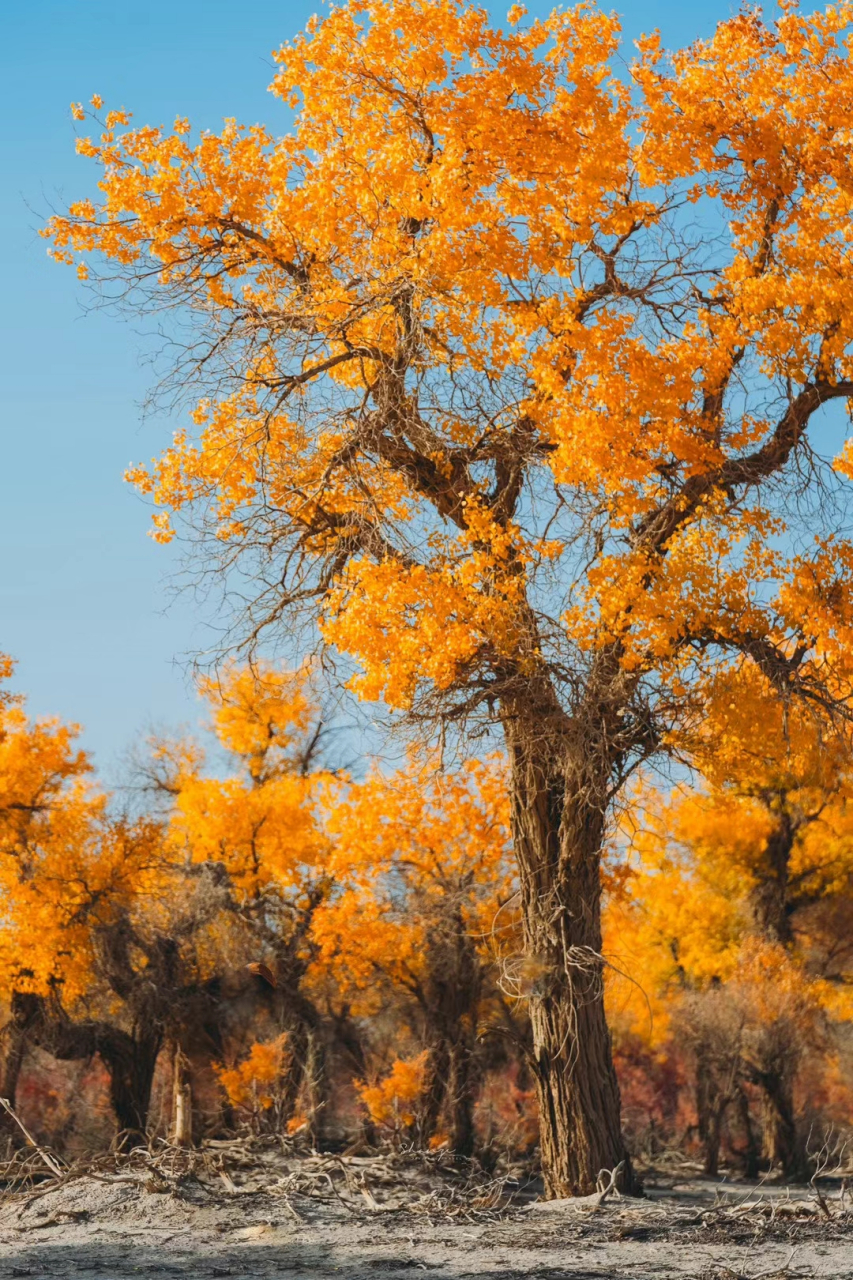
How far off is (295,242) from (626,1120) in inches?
1050

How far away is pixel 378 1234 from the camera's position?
807 cm

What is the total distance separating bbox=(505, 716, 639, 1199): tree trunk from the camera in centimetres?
1017

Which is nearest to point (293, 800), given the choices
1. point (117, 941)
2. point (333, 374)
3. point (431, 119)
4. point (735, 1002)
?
point (117, 941)

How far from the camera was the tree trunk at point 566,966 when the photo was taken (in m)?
10.2

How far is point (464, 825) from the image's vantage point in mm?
19891

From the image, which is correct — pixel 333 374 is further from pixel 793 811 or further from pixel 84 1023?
pixel 793 811

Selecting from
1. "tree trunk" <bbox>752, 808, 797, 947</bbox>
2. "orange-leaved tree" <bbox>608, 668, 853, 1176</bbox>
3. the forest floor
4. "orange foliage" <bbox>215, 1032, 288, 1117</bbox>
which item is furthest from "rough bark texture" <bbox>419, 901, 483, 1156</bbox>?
the forest floor

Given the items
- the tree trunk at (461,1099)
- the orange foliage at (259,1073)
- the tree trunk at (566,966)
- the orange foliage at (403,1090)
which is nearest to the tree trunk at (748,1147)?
the tree trunk at (461,1099)

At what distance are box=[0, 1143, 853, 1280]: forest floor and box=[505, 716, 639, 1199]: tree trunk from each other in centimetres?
59

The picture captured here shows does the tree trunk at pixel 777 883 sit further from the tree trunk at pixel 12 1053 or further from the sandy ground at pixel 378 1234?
the sandy ground at pixel 378 1234

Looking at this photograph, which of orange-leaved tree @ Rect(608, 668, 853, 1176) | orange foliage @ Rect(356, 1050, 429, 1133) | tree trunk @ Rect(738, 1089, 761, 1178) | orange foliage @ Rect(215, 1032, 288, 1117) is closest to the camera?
orange foliage @ Rect(356, 1050, 429, 1133)

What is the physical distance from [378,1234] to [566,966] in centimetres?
285

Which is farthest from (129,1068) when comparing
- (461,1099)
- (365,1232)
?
(365,1232)

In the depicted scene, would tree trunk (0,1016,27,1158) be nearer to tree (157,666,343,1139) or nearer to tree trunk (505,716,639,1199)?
tree (157,666,343,1139)
